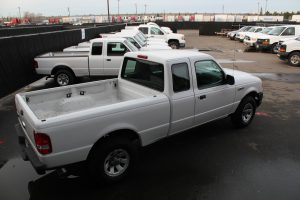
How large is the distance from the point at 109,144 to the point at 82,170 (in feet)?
1.87

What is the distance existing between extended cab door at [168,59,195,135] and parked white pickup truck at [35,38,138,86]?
565 cm

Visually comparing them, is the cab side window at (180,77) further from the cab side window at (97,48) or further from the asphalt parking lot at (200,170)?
the cab side window at (97,48)

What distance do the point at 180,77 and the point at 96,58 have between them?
239 inches

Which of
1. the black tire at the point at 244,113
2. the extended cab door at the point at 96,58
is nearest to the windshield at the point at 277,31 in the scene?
the extended cab door at the point at 96,58

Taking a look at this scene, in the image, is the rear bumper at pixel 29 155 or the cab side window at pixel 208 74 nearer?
the rear bumper at pixel 29 155

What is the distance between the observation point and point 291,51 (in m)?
14.6

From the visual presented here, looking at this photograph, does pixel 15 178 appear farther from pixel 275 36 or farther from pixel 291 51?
pixel 275 36

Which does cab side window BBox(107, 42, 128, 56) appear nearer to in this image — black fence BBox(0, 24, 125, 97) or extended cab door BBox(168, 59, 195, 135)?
black fence BBox(0, 24, 125, 97)

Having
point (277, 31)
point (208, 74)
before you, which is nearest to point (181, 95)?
point (208, 74)

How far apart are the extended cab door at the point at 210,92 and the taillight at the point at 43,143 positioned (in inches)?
104

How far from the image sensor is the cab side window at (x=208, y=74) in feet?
16.2

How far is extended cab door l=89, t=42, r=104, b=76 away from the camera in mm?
10023

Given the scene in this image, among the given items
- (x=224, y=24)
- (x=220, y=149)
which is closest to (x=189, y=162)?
(x=220, y=149)

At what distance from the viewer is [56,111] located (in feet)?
15.3
